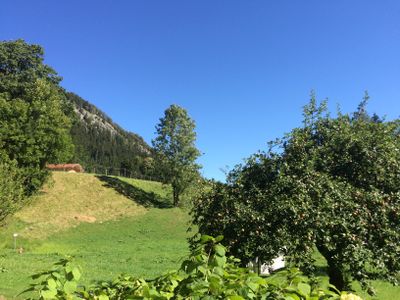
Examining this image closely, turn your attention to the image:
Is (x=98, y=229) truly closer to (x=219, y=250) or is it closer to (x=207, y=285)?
(x=219, y=250)

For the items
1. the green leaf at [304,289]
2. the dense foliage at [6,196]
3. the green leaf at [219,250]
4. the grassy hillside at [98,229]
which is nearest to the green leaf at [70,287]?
the green leaf at [219,250]

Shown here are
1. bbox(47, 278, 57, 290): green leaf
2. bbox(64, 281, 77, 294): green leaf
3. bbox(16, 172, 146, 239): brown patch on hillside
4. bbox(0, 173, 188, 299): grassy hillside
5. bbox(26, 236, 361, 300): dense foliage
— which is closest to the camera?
bbox(26, 236, 361, 300): dense foliage

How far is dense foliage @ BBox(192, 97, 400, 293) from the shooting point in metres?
10.5

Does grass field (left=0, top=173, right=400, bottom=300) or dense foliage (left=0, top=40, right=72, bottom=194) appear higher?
dense foliage (left=0, top=40, right=72, bottom=194)

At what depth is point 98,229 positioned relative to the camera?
4216 cm

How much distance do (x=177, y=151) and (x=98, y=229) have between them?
1493 cm

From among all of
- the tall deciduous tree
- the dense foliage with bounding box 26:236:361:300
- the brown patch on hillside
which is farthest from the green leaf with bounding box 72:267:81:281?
the tall deciduous tree

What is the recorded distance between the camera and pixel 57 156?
4472 centimetres

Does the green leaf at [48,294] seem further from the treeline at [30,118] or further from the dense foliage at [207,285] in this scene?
the treeline at [30,118]

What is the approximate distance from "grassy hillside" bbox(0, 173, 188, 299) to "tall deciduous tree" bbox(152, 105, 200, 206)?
3814 mm

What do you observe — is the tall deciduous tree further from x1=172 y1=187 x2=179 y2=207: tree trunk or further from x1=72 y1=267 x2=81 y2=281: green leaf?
x1=72 y1=267 x2=81 y2=281: green leaf

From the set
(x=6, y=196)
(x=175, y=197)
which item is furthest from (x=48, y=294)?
(x=175, y=197)

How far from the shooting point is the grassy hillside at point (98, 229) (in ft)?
82.9

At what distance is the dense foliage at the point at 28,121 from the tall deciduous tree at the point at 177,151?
1173 cm
